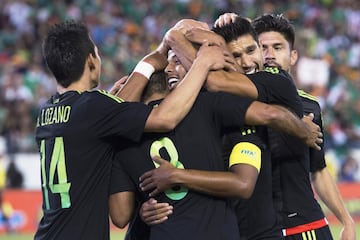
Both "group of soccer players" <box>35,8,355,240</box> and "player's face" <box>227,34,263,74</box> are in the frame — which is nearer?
"group of soccer players" <box>35,8,355,240</box>

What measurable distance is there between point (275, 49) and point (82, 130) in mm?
1980

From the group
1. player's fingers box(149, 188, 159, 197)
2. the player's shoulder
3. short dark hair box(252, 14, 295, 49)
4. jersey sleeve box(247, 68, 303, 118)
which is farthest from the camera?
short dark hair box(252, 14, 295, 49)

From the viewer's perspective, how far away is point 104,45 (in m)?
20.2

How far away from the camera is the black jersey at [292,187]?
5531 millimetres

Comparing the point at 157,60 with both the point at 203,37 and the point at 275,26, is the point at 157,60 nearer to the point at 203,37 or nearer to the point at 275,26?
the point at 203,37

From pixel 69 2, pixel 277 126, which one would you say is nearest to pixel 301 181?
pixel 277 126

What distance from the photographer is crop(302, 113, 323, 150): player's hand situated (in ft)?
16.8

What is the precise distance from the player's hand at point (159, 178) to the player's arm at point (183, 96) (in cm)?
19

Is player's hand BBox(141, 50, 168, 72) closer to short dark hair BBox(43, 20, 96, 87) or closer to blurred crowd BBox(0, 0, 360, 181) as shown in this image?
short dark hair BBox(43, 20, 96, 87)

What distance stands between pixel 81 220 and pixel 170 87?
954 mm

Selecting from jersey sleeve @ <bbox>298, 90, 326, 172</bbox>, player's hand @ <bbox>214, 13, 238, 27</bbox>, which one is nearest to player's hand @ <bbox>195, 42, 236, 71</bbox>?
player's hand @ <bbox>214, 13, 238, 27</bbox>

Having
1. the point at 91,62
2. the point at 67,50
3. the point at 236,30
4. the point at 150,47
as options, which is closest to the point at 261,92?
the point at 236,30

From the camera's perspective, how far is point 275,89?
486 cm

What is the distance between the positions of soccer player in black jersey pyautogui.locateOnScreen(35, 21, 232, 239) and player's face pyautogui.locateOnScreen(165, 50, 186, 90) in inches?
8.2
